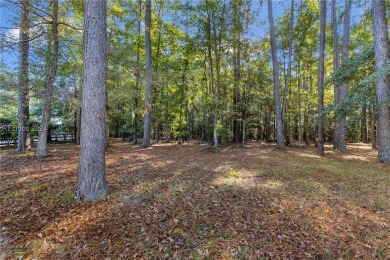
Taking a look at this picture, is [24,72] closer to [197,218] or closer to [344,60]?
[197,218]

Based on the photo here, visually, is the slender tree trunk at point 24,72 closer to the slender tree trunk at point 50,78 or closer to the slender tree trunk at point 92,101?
the slender tree trunk at point 50,78

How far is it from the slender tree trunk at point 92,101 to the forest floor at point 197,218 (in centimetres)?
41

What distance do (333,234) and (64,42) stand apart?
9.85 meters

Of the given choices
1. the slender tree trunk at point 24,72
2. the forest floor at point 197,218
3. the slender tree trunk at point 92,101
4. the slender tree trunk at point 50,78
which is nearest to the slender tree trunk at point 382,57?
the forest floor at point 197,218

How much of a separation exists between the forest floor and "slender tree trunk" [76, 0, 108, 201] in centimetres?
41

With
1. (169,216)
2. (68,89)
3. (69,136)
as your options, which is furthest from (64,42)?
(69,136)

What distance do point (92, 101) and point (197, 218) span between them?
2.87 meters

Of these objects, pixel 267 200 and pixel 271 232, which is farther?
pixel 267 200

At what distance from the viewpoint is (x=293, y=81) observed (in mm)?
17719

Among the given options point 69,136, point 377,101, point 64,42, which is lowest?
point 69,136

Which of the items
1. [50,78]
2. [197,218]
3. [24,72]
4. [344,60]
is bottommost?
[197,218]

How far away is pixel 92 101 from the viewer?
3.74 metres

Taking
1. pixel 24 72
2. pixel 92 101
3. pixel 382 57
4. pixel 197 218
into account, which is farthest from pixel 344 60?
pixel 24 72

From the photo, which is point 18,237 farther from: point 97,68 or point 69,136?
point 69,136
